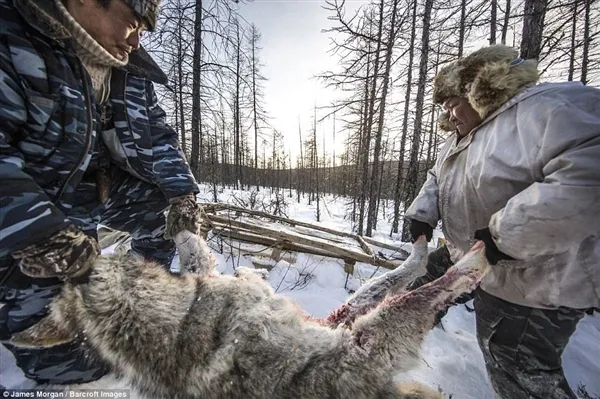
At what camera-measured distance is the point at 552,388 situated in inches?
61.8

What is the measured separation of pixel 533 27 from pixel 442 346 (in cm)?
551

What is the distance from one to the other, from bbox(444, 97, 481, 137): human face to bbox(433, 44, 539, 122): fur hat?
0.21ft

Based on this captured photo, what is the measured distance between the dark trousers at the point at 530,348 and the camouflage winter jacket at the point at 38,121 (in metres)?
2.45

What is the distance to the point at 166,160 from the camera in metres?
2.02

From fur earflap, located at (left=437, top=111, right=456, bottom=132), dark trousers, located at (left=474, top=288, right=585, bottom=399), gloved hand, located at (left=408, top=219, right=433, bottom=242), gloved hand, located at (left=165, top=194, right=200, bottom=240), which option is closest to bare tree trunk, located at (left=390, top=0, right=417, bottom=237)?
fur earflap, located at (left=437, top=111, right=456, bottom=132)

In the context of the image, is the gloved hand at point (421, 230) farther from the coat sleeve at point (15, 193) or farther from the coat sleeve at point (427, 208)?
the coat sleeve at point (15, 193)

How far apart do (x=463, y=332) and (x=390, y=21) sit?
36.9 feet

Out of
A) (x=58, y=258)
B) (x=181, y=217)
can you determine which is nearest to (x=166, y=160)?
(x=181, y=217)

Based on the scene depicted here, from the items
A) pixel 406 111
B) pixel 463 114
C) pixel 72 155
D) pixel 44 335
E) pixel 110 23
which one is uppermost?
pixel 406 111

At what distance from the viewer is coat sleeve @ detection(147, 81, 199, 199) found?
77.1 inches

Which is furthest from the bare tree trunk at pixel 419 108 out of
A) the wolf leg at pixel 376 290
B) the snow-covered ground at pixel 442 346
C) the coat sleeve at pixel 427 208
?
the wolf leg at pixel 376 290

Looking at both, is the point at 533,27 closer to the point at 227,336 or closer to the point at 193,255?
the point at 193,255

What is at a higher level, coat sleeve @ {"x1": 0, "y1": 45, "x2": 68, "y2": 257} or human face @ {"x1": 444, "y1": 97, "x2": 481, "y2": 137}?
human face @ {"x1": 444, "y1": 97, "x2": 481, "y2": 137}

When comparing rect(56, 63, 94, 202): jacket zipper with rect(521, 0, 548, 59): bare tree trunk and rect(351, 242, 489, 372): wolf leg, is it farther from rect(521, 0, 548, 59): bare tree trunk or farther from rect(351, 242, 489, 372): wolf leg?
rect(521, 0, 548, 59): bare tree trunk
